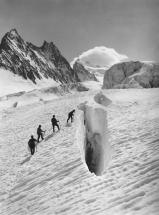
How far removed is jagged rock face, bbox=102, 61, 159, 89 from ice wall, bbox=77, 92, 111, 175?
127 feet

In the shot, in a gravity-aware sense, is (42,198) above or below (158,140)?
below

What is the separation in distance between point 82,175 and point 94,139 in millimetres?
9292

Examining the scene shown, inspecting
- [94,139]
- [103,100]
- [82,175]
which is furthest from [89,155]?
[103,100]

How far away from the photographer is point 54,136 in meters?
30.0

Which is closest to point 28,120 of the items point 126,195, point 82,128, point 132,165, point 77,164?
point 82,128

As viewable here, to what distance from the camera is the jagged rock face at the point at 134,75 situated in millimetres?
77294

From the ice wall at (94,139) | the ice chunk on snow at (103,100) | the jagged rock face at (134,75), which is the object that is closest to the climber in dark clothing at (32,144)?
the ice wall at (94,139)

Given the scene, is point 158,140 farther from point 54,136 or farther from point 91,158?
point 54,136

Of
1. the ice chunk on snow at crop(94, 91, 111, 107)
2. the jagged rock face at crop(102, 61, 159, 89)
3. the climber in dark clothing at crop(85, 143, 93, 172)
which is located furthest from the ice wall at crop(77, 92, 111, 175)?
the jagged rock face at crop(102, 61, 159, 89)

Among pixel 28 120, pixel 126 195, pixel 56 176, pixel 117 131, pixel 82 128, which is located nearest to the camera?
pixel 126 195

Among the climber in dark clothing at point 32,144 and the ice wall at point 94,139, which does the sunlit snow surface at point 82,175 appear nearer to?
the climber in dark clothing at point 32,144

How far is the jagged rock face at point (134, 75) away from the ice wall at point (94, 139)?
3874cm

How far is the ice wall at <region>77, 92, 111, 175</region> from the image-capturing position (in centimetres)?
2380

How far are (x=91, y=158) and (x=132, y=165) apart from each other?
846 cm
